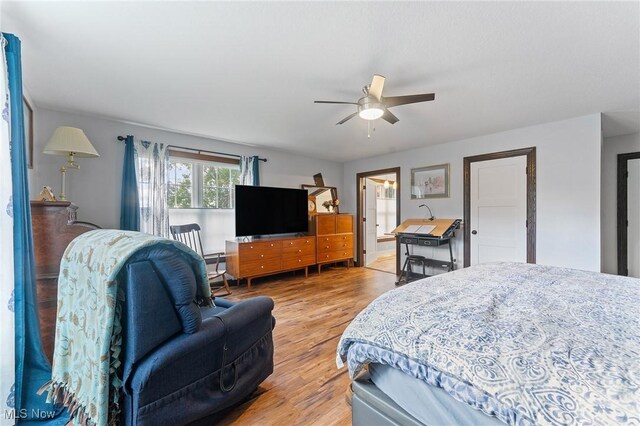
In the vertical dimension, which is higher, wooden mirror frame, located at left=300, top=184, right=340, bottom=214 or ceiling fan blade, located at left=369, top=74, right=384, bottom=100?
ceiling fan blade, located at left=369, top=74, right=384, bottom=100

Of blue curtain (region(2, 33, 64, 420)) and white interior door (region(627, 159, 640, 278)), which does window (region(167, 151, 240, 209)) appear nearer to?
blue curtain (region(2, 33, 64, 420))

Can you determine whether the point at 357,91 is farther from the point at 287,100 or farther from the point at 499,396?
the point at 499,396

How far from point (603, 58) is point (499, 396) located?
8.88 feet

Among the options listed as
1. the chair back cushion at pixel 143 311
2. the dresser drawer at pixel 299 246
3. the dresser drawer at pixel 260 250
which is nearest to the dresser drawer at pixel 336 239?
the dresser drawer at pixel 299 246

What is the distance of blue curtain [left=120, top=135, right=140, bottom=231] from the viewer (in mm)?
3393

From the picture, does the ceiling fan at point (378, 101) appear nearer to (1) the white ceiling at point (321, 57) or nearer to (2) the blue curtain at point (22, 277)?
(1) the white ceiling at point (321, 57)

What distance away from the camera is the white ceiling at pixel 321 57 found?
61.7 inches

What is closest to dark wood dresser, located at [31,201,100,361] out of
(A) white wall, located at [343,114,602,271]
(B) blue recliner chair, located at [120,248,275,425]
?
(B) blue recliner chair, located at [120,248,275,425]

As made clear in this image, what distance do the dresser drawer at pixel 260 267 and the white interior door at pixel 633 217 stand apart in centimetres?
542

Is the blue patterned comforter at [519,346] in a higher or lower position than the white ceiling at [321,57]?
lower

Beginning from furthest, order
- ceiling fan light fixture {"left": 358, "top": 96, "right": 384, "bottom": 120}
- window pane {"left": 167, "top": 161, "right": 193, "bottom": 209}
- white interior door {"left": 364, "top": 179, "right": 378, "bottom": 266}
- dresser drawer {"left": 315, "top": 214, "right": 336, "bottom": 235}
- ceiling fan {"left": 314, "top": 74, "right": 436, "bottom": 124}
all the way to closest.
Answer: white interior door {"left": 364, "top": 179, "right": 378, "bottom": 266} → dresser drawer {"left": 315, "top": 214, "right": 336, "bottom": 235} → window pane {"left": 167, "top": 161, "right": 193, "bottom": 209} → ceiling fan light fixture {"left": 358, "top": 96, "right": 384, "bottom": 120} → ceiling fan {"left": 314, "top": 74, "right": 436, "bottom": 124}

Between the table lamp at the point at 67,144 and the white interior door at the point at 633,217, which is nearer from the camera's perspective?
the table lamp at the point at 67,144

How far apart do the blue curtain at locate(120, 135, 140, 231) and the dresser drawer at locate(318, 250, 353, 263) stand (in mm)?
3101

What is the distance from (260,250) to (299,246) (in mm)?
821
